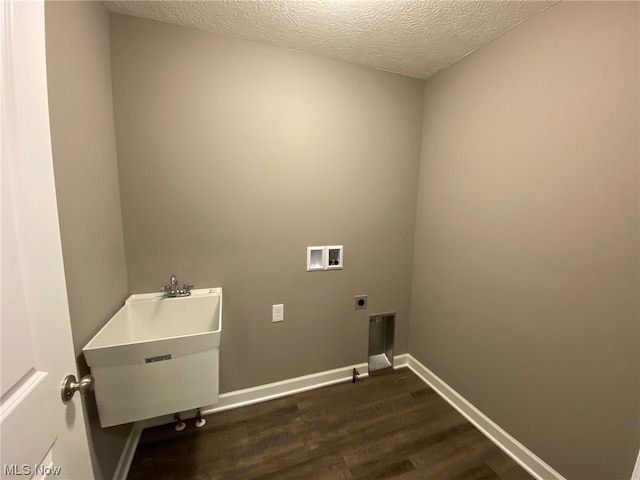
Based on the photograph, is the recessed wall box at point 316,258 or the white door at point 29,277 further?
the recessed wall box at point 316,258

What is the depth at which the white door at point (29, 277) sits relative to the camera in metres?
0.46

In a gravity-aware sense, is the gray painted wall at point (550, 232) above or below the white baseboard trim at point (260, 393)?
above

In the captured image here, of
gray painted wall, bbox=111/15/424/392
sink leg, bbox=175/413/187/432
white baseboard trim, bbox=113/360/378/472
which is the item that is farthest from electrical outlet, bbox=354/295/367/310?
sink leg, bbox=175/413/187/432

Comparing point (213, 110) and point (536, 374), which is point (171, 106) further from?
point (536, 374)

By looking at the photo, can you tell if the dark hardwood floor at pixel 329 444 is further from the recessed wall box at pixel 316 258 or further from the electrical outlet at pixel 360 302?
the recessed wall box at pixel 316 258

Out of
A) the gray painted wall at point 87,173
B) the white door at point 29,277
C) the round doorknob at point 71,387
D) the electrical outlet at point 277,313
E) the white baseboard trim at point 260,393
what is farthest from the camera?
the electrical outlet at point 277,313

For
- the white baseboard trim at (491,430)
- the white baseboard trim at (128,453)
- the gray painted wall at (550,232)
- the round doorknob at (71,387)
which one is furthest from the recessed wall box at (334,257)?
the white baseboard trim at (128,453)

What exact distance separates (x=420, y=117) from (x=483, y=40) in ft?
1.93

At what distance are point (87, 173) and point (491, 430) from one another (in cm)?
260

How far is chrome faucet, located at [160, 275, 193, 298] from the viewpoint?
1.52 meters

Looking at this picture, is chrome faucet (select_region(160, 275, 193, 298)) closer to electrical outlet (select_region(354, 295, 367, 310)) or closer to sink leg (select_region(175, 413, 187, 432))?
sink leg (select_region(175, 413, 187, 432))

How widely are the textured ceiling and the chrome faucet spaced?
1.47m

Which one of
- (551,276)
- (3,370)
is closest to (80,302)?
(3,370)

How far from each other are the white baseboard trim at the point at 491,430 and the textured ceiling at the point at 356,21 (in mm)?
2321
